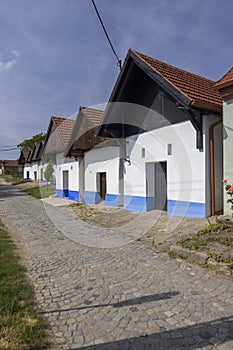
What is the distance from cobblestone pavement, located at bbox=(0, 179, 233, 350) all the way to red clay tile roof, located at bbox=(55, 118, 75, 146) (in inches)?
440

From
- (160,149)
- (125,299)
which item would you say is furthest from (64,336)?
(160,149)

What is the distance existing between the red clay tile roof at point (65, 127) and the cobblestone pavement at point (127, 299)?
36.7 feet

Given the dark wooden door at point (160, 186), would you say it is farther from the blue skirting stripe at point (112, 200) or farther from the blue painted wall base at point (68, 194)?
the blue painted wall base at point (68, 194)

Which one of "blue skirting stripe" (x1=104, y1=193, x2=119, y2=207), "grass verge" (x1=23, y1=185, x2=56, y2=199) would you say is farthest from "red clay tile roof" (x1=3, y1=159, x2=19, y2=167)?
"blue skirting stripe" (x1=104, y1=193, x2=119, y2=207)

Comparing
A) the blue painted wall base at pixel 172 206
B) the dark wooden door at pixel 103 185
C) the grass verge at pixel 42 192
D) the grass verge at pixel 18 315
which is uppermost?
the dark wooden door at pixel 103 185

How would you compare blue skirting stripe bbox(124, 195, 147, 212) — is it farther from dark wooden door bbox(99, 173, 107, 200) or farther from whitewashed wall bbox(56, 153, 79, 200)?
whitewashed wall bbox(56, 153, 79, 200)

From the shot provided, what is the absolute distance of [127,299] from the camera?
3148 millimetres

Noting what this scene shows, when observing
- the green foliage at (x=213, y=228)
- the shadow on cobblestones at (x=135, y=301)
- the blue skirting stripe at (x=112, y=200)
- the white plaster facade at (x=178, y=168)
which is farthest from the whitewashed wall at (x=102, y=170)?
the shadow on cobblestones at (x=135, y=301)

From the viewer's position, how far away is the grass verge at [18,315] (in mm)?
2289

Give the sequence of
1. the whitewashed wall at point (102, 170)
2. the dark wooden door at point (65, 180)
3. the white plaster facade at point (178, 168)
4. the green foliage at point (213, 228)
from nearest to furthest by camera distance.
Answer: the green foliage at point (213, 228) < the white plaster facade at point (178, 168) < the whitewashed wall at point (102, 170) < the dark wooden door at point (65, 180)

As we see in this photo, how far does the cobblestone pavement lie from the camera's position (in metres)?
2.41

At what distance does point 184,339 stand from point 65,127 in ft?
52.0

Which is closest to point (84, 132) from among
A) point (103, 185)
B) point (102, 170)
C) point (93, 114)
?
point (93, 114)

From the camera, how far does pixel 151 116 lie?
29.8 ft
